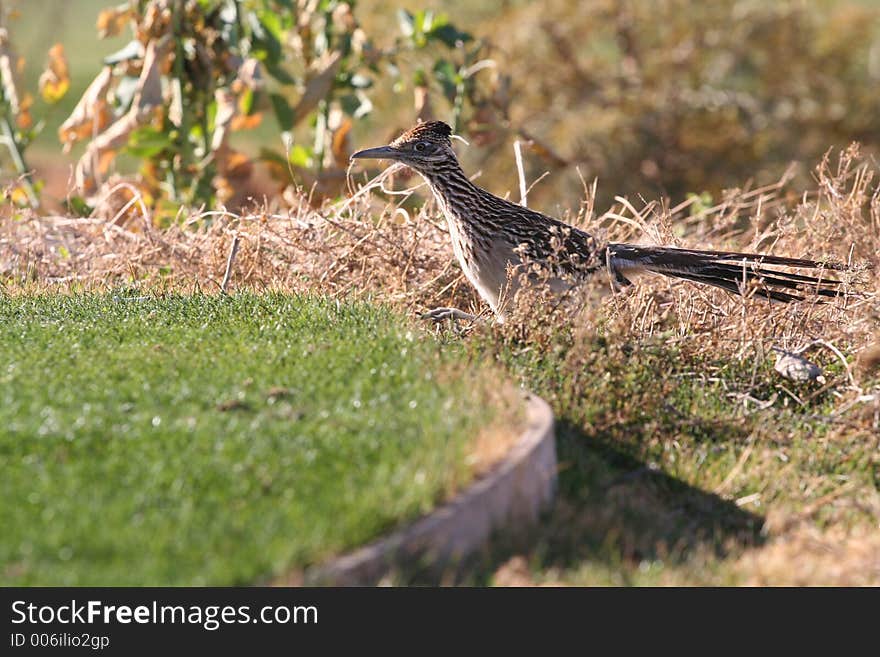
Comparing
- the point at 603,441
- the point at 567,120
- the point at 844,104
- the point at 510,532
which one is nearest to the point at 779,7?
the point at 844,104

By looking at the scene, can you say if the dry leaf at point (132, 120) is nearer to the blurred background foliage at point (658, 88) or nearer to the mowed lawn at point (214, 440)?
the mowed lawn at point (214, 440)

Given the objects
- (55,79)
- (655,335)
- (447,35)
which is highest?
(447,35)

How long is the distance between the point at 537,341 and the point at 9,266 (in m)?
3.96

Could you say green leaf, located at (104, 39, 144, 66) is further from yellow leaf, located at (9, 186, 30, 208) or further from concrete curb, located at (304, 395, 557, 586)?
concrete curb, located at (304, 395, 557, 586)

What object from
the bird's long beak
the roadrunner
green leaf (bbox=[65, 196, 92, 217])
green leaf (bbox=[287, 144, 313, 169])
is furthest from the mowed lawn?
green leaf (bbox=[287, 144, 313, 169])

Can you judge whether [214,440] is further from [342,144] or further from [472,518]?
[342,144]

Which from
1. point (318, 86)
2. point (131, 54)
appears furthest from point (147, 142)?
point (318, 86)

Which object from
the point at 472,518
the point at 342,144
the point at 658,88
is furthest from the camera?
the point at 658,88

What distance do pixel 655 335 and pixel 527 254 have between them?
0.82m

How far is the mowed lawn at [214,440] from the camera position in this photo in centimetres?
413

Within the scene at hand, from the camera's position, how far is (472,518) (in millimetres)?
4582

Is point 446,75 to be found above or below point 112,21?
below

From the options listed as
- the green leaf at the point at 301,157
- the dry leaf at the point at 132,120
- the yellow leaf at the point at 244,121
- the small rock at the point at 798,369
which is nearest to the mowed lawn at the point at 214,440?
the small rock at the point at 798,369

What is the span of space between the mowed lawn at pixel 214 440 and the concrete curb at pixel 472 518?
8 cm
